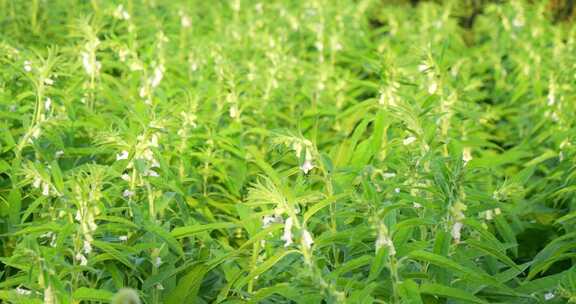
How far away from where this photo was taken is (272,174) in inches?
121

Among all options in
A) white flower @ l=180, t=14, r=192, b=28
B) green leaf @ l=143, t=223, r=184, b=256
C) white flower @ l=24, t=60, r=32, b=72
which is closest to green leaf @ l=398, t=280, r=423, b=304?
green leaf @ l=143, t=223, r=184, b=256

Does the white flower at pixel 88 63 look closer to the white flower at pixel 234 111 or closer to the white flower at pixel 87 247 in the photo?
Answer: the white flower at pixel 234 111

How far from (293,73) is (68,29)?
88.6 inches

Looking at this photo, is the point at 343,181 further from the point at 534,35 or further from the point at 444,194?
the point at 534,35

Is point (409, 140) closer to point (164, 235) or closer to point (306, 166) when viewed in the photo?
point (306, 166)

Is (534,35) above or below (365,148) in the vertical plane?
below

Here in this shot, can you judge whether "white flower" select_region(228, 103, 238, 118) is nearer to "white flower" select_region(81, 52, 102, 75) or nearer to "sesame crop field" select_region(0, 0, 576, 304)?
"sesame crop field" select_region(0, 0, 576, 304)

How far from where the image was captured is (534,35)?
781cm

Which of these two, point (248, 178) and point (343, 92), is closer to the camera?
point (248, 178)

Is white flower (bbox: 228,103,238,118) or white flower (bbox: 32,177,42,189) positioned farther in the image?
white flower (bbox: 228,103,238,118)

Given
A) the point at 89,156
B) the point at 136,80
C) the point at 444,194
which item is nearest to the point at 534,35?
the point at 136,80

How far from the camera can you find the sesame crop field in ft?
9.48

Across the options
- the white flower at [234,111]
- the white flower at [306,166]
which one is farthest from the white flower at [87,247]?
the white flower at [234,111]

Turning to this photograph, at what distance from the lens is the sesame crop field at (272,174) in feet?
9.48
